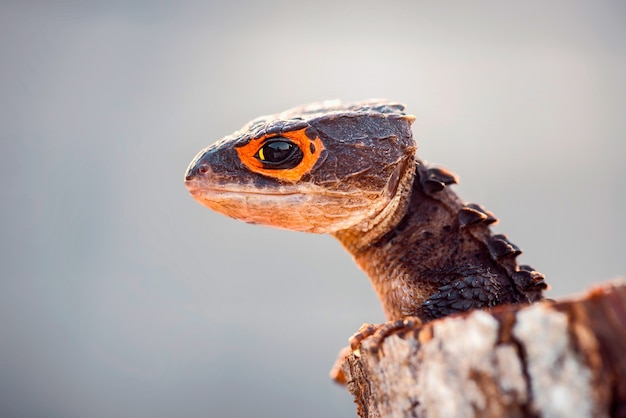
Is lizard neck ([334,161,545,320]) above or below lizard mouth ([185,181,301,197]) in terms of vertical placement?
below

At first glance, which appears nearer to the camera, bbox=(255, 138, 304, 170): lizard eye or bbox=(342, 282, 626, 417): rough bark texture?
bbox=(342, 282, 626, 417): rough bark texture

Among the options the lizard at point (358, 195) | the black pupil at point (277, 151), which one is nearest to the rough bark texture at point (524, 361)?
the lizard at point (358, 195)

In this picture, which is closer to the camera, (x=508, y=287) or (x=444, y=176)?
(x=508, y=287)

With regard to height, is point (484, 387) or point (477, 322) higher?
point (477, 322)

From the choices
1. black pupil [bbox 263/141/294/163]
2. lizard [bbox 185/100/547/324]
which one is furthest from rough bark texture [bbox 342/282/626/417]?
black pupil [bbox 263/141/294/163]

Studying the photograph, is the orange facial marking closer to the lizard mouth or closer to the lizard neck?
the lizard mouth

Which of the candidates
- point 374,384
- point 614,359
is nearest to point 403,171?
point 374,384

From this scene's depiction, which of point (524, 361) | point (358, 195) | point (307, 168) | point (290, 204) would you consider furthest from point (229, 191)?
point (524, 361)

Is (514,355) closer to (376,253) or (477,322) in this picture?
(477,322)
